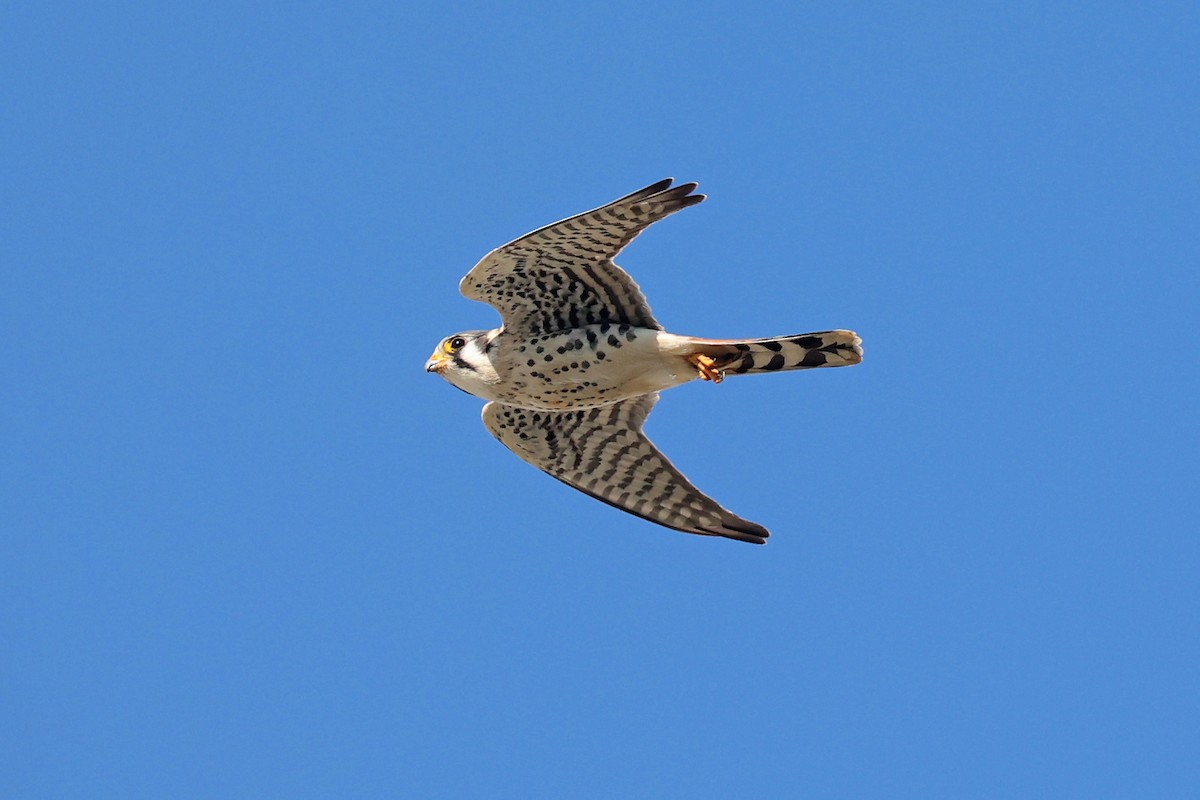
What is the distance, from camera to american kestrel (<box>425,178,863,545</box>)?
430 inches

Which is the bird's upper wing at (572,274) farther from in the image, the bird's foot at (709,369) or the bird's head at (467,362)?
the bird's foot at (709,369)

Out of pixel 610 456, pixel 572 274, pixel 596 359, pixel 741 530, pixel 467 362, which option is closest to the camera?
pixel 572 274

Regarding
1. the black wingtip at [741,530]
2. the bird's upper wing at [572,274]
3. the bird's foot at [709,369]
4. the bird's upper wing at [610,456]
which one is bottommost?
the black wingtip at [741,530]

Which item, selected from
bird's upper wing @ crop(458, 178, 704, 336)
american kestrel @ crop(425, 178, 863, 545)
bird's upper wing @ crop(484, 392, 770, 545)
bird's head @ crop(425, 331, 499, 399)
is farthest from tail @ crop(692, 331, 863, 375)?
bird's head @ crop(425, 331, 499, 399)

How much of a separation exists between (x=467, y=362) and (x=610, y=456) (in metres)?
1.55

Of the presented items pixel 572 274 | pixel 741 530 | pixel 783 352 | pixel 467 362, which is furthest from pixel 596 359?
pixel 741 530

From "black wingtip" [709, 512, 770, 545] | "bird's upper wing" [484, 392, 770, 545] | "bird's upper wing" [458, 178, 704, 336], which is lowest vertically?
"black wingtip" [709, 512, 770, 545]

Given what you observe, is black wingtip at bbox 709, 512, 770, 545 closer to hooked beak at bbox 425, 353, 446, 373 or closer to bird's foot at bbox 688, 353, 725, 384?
bird's foot at bbox 688, 353, 725, 384

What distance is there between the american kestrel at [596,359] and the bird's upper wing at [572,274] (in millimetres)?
10

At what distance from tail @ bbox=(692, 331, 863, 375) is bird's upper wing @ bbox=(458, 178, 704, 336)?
54 centimetres

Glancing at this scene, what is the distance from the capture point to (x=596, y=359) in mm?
11555

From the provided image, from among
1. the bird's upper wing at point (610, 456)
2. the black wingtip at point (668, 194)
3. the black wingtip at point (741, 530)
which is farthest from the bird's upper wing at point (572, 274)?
the black wingtip at point (741, 530)

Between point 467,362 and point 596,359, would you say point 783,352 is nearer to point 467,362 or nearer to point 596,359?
point 596,359

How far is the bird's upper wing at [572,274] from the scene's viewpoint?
10.6 metres
